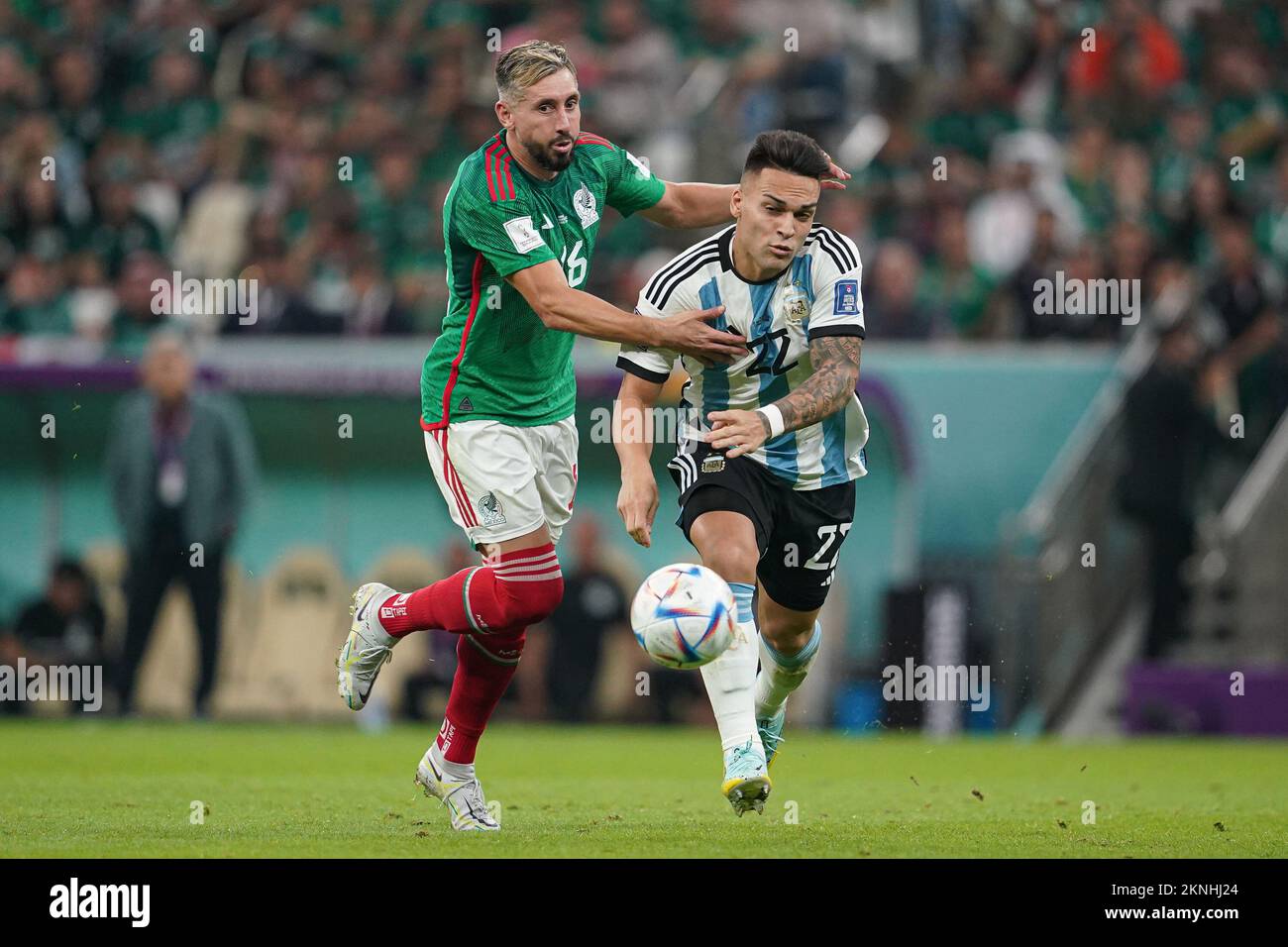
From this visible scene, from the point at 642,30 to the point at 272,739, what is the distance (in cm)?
828

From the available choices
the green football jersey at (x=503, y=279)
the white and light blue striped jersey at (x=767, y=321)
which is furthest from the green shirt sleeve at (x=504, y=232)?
the white and light blue striped jersey at (x=767, y=321)

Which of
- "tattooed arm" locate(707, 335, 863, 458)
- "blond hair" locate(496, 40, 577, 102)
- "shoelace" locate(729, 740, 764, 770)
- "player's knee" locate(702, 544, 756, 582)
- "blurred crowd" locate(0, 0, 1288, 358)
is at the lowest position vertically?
"shoelace" locate(729, 740, 764, 770)

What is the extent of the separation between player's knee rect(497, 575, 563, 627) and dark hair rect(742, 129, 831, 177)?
1.79m

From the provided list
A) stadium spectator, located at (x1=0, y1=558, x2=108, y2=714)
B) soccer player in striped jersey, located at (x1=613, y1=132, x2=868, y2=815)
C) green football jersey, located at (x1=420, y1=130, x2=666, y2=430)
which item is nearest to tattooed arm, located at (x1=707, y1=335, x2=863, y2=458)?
soccer player in striped jersey, located at (x1=613, y1=132, x2=868, y2=815)

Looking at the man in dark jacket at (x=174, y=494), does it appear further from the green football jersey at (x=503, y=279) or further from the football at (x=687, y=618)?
the football at (x=687, y=618)

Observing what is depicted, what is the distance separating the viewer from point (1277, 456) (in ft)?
47.8

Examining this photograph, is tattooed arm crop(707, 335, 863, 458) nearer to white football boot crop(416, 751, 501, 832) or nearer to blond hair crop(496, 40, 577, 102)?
blond hair crop(496, 40, 577, 102)

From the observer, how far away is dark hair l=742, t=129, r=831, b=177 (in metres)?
7.38

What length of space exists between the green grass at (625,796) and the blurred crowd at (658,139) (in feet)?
12.7

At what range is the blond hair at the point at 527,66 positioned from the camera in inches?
292
